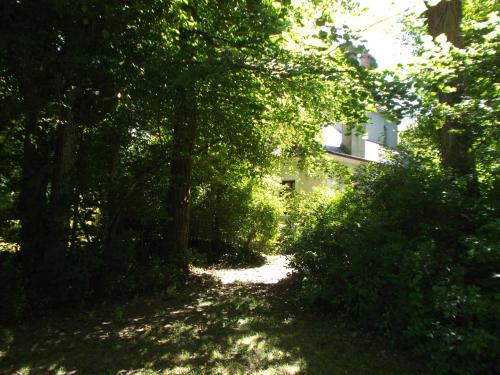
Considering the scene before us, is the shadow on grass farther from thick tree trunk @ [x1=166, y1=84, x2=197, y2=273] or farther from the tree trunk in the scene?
thick tree trunk @ [x1=166, y1=84, x2=197, y2=273]

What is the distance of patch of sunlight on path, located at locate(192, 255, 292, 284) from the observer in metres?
10.5

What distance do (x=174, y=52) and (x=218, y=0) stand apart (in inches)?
41.2

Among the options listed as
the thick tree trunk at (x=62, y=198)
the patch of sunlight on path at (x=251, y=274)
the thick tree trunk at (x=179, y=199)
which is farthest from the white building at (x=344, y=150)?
the thick tree trunk at (x=62, y=198)

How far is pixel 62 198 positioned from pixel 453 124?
22.0 feet

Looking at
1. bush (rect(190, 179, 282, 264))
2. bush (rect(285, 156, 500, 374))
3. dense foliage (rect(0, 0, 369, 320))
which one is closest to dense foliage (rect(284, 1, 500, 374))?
bush (rect(285, 156, 500, 374))

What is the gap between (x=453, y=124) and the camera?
6777 mm

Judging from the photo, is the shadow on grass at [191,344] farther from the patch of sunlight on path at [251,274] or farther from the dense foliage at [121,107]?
the patch of sunlight on path at [251,274]

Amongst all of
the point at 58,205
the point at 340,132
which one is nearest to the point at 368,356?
the point at 58,205

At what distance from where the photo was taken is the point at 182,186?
10.1m

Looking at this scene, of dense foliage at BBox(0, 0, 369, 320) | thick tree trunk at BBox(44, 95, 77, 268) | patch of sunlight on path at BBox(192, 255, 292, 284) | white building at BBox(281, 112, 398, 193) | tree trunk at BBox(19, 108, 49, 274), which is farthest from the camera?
white building at BBox(281, 112, 398, 193)

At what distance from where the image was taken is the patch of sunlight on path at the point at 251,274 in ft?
34.3

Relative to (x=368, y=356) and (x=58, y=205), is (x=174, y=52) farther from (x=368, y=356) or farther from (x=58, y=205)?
(x=368, y=356)

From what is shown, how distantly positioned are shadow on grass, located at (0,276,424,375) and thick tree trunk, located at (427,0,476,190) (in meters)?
2.93

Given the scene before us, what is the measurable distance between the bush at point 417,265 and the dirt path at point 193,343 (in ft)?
1.56
